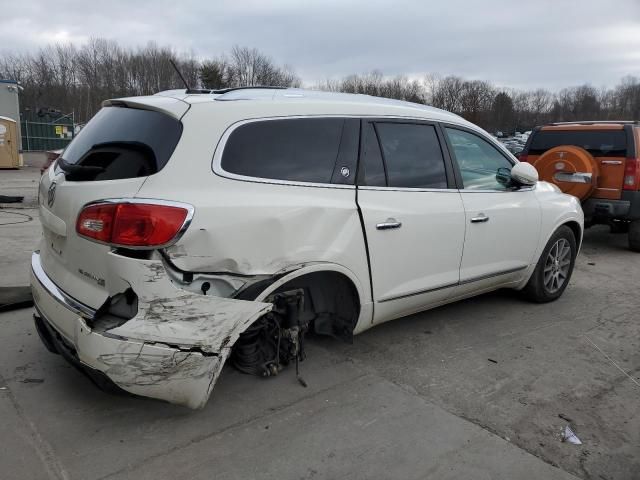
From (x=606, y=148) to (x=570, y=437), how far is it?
5.94m

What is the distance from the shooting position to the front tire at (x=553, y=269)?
194 inches

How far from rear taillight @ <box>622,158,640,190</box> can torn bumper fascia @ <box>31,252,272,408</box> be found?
668 cm

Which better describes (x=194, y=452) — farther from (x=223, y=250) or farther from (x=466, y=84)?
(x=466, y=84)

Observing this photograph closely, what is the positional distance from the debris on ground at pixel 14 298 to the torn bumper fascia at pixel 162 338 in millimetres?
2165

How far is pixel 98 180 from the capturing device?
2.70m

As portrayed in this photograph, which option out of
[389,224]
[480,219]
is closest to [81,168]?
[389,224]

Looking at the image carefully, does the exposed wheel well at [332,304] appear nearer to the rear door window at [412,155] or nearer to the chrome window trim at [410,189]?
the chrome window trim at [410,189]

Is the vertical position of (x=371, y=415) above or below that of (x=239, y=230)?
below

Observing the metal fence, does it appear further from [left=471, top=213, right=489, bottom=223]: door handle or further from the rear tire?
[left=471, top=213, right=489, bottom=223]: door handle

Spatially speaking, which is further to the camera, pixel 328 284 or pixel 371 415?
pixel 328 284

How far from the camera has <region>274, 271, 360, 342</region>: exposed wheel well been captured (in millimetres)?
3318

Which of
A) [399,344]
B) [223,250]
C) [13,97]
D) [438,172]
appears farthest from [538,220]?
[13,97]

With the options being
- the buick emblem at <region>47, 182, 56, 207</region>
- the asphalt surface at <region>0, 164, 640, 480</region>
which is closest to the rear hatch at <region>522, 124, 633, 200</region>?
the asphalt surface at <region>0, 164, 640, 480</region>

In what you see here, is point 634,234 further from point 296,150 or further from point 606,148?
point 296,150
